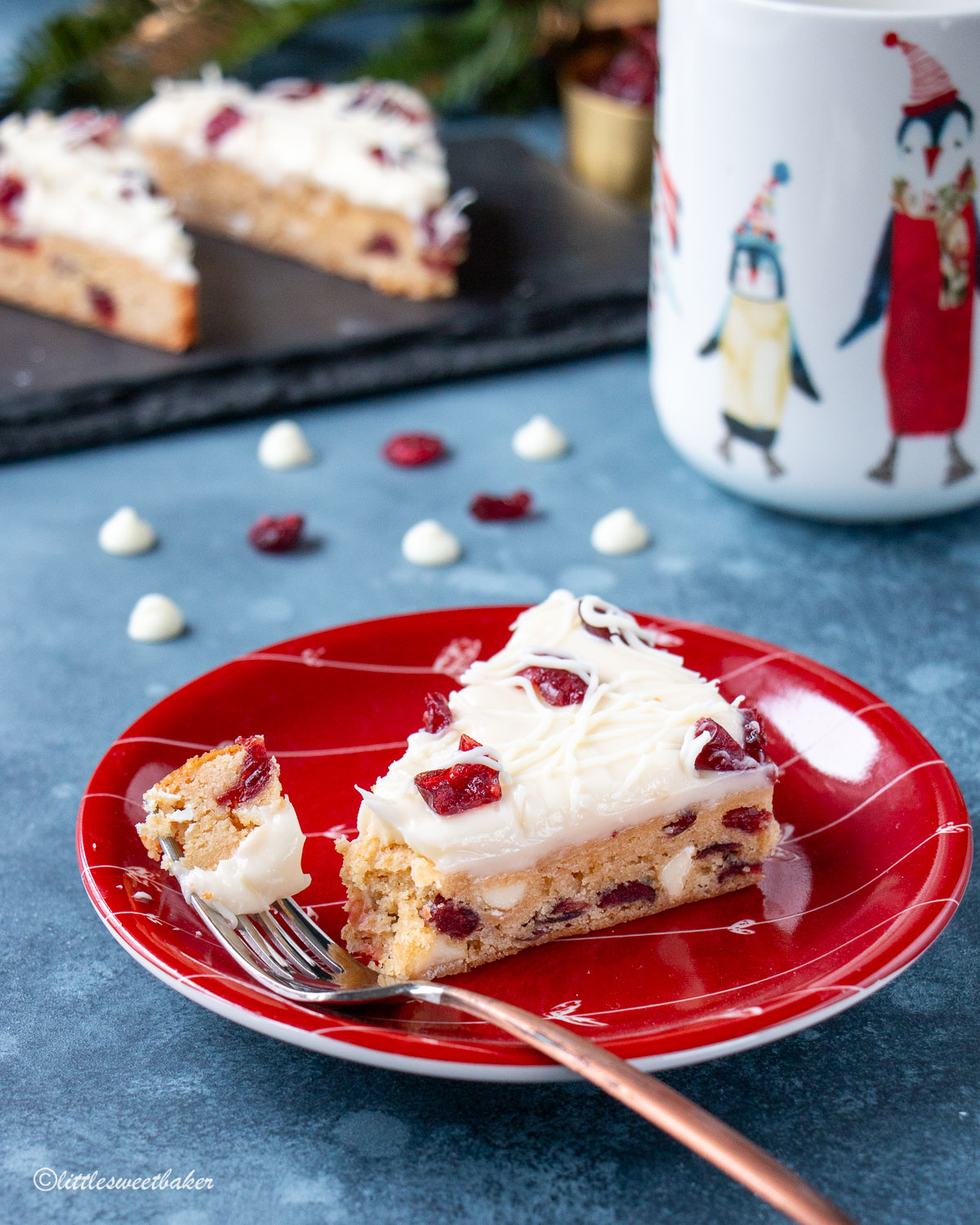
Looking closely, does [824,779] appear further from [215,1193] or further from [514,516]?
[514,516]

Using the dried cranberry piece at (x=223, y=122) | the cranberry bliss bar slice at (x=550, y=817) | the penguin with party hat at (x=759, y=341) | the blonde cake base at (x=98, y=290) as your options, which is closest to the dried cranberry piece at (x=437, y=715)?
the cranberry bliss bar slice at (x=550, y=817)

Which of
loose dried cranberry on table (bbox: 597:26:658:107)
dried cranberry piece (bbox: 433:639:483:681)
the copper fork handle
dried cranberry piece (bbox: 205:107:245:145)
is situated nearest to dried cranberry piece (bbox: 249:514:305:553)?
dried cranberry piece (bbox: 433:639:483:681)

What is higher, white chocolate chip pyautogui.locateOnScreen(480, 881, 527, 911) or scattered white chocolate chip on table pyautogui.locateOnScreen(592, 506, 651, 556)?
white chocolate chip pyautogui.locateOnScreen(480, 881, 527, 911)

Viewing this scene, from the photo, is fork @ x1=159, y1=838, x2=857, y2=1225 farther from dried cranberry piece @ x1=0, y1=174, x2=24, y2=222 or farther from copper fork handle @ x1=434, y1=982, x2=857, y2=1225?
dried cranberry piece @ x1=0, y1=174, x2=24, y2=222

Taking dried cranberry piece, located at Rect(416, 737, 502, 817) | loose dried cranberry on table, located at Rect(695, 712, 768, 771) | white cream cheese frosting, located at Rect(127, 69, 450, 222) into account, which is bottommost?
white cream cheese frosting, located at Rect(127, 69, 450, 222)

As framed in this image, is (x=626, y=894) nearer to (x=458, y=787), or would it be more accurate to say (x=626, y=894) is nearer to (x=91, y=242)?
(x=458, y=787)

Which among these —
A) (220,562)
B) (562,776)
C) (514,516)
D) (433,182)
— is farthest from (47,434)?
(562,776)

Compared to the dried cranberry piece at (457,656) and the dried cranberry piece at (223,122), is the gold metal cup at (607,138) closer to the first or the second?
the dried cranberry piece at (223,122)

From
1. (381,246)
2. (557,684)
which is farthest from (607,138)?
(557,684)
